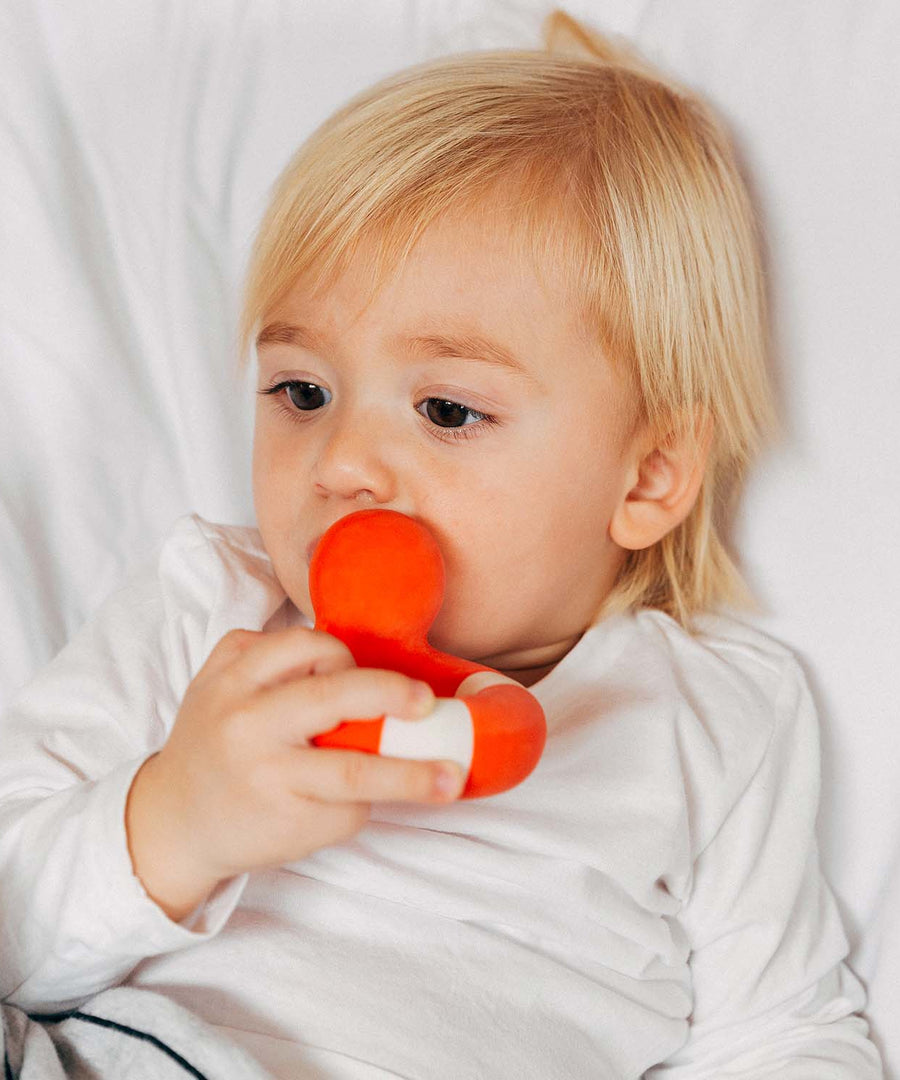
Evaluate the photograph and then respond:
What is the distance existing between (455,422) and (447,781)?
13.0 inches

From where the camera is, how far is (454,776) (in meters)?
0.75

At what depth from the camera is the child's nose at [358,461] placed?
3.19 feet

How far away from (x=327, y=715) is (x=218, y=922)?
21cm

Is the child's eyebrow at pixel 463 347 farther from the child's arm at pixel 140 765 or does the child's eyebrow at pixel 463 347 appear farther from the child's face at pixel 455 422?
the child's arm at pixel 140 765

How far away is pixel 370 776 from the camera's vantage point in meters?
0.74

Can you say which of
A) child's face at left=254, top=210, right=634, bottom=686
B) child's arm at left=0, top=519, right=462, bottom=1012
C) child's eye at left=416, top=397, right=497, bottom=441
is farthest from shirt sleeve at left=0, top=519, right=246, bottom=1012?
child's eye at left=416, top=397, right=497, bottom=441

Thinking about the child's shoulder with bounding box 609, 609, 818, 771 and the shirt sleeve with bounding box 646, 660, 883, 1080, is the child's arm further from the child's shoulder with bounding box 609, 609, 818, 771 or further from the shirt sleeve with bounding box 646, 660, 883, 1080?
the shirt sleeve with bounding box 646, 660, 883, 1080

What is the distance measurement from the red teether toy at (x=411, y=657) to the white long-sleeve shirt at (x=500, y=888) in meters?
0.18

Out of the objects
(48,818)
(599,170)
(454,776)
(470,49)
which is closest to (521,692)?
(454,776)

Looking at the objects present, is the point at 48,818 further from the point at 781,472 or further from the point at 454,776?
the point at 781,472

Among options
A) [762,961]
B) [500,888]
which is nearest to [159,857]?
[500,888]

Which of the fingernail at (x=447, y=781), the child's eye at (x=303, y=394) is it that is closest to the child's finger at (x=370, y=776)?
the fingernail at (x=447, y=781)

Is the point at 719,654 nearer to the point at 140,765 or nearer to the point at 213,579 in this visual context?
the point at 213,579

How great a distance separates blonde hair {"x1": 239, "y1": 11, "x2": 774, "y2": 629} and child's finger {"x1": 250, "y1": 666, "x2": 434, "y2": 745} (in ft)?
1.19
